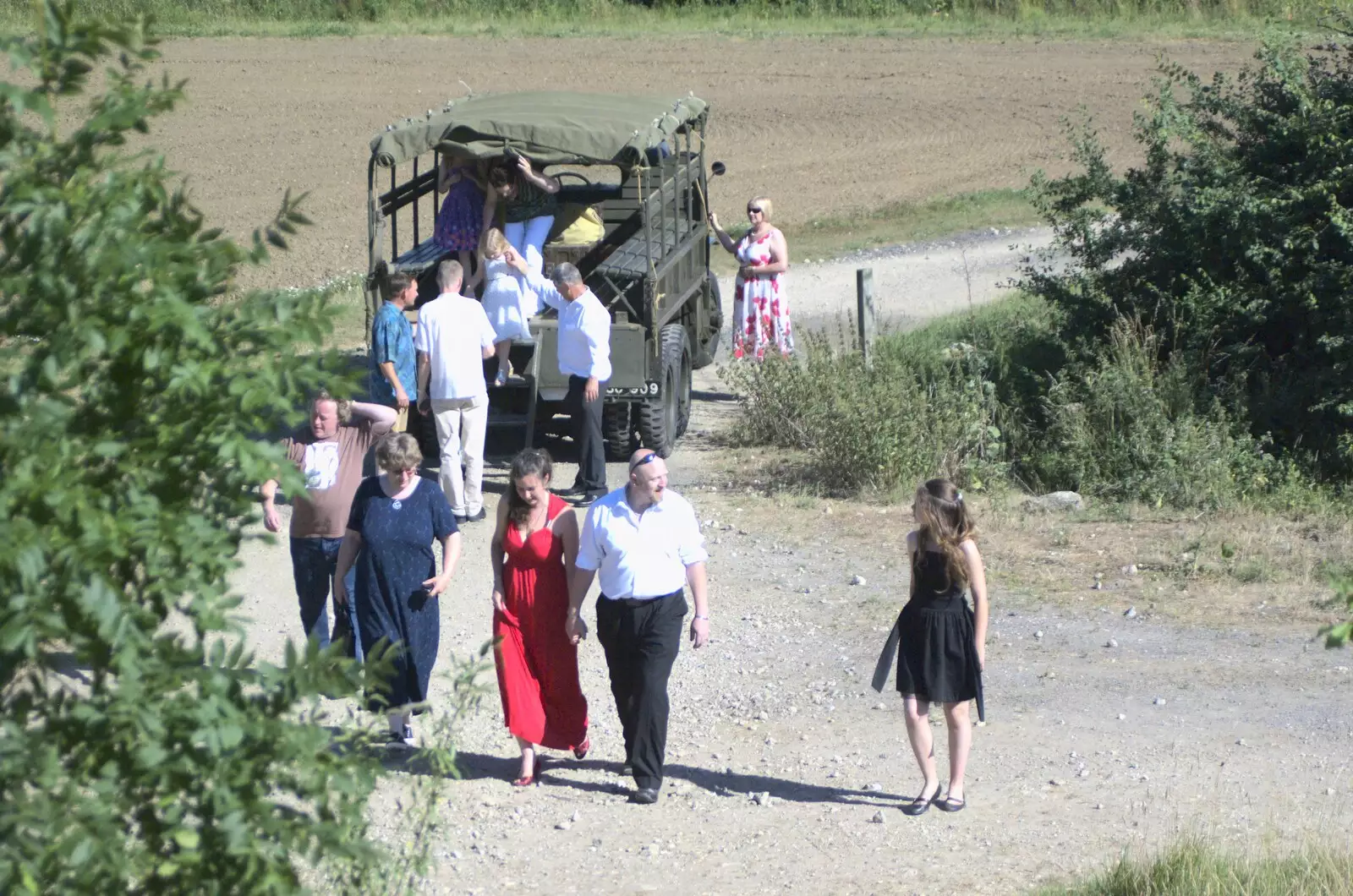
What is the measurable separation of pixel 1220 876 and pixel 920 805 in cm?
135

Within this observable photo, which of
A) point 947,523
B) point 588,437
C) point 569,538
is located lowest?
point 588,437

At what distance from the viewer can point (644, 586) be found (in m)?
6.38

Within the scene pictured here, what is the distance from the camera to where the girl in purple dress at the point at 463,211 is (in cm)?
1173

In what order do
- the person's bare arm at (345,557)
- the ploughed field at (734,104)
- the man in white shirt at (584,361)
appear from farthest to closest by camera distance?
the ploughed field at (734,104), the man in white shirt at (584,361), the person's bare arm at (345,557)

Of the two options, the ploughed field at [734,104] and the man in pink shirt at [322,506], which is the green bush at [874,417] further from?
the ploughed field at [734,104]

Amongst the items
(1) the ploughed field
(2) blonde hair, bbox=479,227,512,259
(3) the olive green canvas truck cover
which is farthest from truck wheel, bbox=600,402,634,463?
(1) the ploughed field

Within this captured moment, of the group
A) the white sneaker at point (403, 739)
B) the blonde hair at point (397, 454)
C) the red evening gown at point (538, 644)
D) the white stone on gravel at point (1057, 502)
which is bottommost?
the white stone on gravel at point (1057, 502)

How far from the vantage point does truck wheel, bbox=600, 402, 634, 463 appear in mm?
11398

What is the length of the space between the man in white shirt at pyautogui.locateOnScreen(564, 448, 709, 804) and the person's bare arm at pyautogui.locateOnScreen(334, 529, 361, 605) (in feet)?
3.18

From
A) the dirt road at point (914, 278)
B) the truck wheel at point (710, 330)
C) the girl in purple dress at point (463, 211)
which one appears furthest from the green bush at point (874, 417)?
the dirt road at point (914, 278)

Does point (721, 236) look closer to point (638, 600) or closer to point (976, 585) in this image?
point (638, 600)

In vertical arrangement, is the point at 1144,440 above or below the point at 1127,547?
above

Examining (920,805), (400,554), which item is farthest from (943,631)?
(400,554)

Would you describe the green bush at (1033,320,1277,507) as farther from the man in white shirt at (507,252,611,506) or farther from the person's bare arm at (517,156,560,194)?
the person's bare arm at (517,156,560,194)
